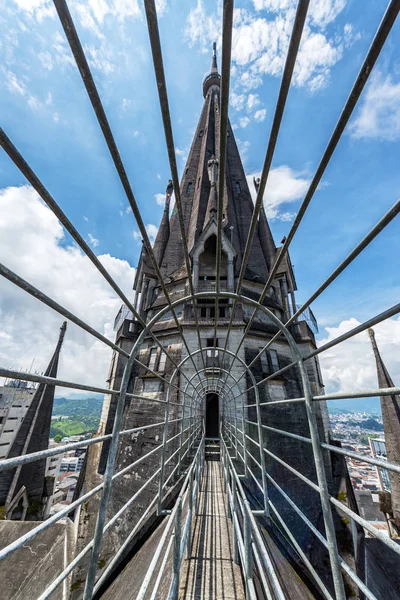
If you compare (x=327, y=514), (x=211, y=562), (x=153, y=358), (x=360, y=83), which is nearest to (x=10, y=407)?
(x=153, y=358)

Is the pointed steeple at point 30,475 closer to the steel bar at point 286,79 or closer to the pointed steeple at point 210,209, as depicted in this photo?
the pointed steeple at point 210,209

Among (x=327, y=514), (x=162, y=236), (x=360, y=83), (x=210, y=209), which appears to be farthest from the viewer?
(x=162, y=236)

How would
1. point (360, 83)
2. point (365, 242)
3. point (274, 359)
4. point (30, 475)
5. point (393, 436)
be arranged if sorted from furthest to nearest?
point (274, 359), point (393, 436), point (30, 475), point (365, 242), point (360, 83)

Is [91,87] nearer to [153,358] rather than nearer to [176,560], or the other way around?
[176,560]

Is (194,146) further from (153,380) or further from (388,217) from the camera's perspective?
(388,217)

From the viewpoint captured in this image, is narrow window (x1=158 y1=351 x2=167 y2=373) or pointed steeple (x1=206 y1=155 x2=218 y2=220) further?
pointed steeple (x1=206 y1=155 x2=218 y2=220)

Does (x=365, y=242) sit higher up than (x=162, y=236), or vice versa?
(x=162, y=236)

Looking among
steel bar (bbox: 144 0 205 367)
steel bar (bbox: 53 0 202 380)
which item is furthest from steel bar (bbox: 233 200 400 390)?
steel bar (bbox: 53 0 202 380)

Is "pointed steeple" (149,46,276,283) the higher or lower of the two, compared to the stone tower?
higher

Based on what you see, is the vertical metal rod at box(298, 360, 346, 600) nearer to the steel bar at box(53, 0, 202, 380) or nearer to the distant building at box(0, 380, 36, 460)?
the steel bar at box(53, 0, 202, 380)
